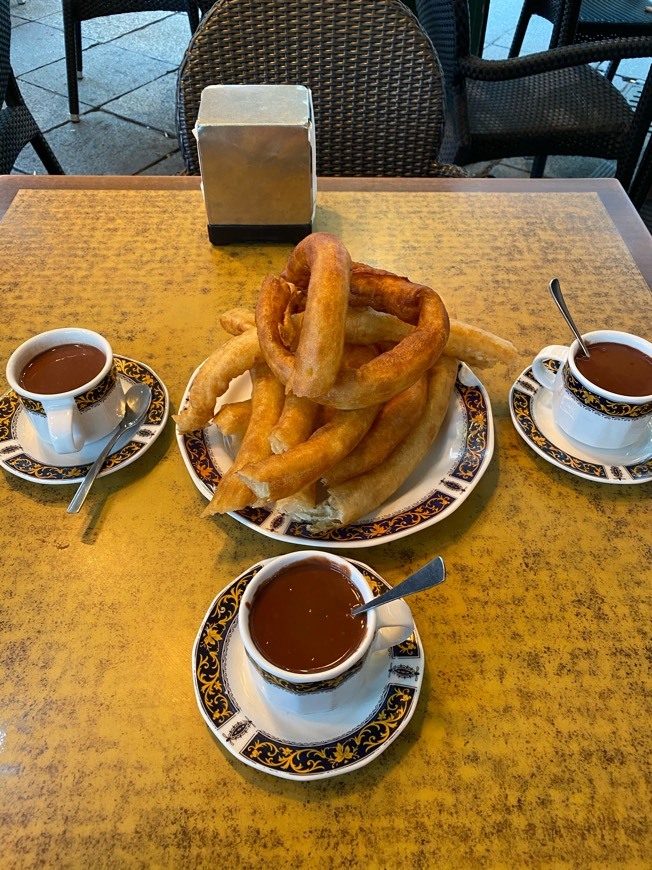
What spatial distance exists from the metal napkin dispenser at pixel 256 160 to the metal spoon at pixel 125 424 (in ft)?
1.71

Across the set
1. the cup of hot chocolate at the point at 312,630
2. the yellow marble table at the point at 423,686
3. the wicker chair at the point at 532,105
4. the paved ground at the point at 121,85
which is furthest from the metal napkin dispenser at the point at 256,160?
the paved ground at the point at 121,85


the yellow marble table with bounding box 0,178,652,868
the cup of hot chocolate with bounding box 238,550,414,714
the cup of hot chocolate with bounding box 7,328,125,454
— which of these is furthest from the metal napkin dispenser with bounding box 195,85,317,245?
the cup of hot chocolate with bounding box 238,550,414,714

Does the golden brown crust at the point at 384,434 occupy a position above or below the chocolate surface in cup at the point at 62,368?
below

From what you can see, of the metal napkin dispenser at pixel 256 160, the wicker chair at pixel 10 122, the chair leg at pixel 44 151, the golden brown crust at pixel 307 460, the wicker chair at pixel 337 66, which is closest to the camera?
the golden brown crust at pixel 307 460

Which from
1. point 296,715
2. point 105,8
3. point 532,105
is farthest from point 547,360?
point 105,8

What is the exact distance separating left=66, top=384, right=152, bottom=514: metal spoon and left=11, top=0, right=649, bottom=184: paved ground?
91.4 inches

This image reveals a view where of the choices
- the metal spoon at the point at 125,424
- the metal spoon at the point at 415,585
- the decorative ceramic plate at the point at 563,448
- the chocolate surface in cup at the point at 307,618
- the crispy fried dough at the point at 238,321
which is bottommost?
the metal spoon at the point at 125,424

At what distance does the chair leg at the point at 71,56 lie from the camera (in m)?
3.16

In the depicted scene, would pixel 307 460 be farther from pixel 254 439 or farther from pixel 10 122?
pixel 10 122

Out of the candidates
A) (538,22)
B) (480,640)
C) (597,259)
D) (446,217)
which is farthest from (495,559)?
(538,22)

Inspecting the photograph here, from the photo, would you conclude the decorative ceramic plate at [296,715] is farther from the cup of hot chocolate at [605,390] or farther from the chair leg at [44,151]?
the chair leg at [44,151]

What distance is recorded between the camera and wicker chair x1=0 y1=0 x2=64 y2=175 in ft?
6.70

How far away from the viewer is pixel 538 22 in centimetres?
468

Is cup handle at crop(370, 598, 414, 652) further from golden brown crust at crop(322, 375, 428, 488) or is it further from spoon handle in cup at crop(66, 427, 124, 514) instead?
spoon handle in cup at crop(66, 427, 124, 514)
